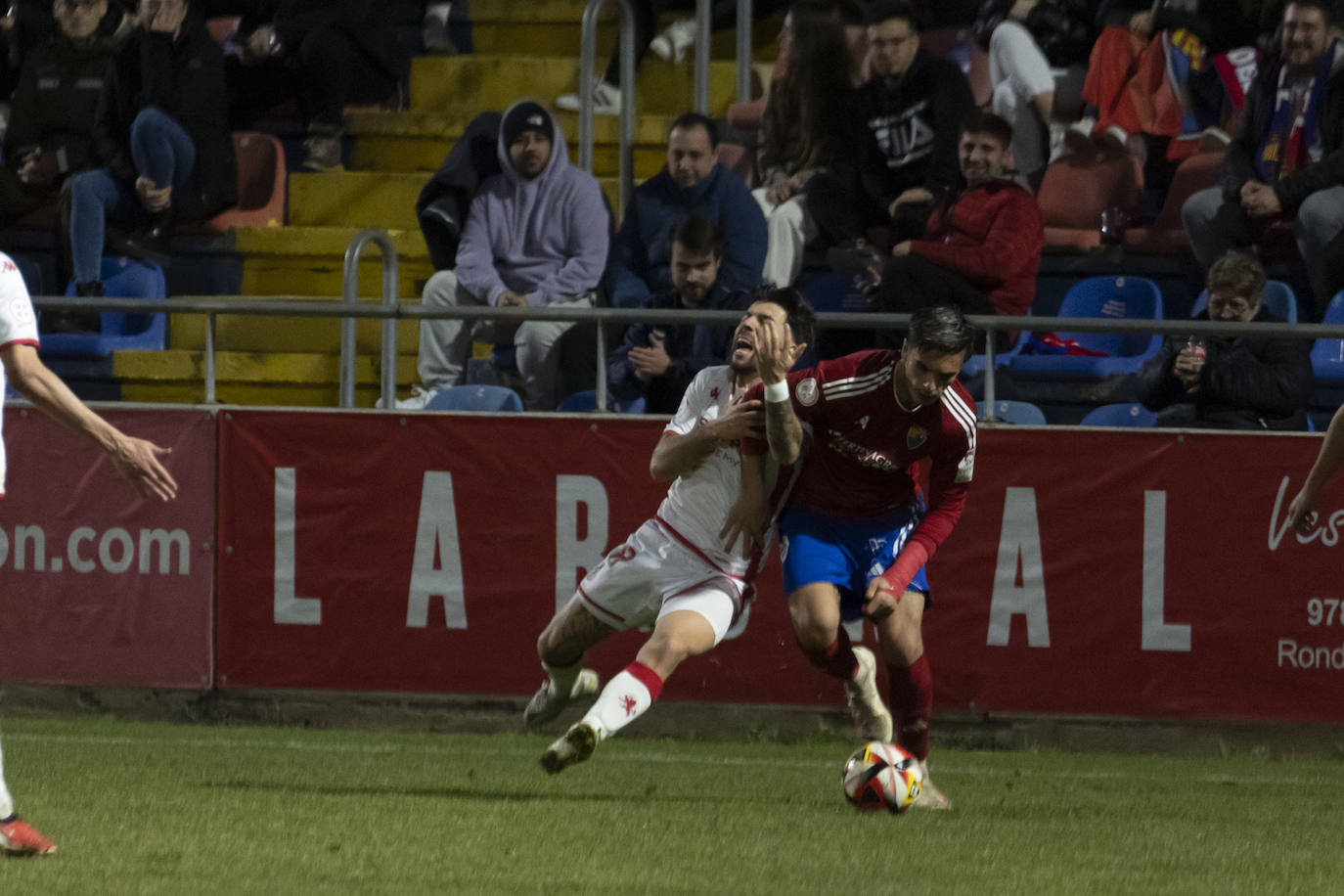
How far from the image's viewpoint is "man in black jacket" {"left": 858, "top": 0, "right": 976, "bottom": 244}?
10727mm

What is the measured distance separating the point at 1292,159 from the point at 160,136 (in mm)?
7175

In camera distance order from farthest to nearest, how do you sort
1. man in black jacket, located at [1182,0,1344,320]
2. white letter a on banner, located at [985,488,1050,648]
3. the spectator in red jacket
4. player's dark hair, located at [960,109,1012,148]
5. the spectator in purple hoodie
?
the spectator in purple hoodie, man in black jacket, located at [1182,0,1344,320], player's dark hair, located at [960,109,1012,148], the spectator in red jacket, white letter a on banner, located at [985,488,1050,648]

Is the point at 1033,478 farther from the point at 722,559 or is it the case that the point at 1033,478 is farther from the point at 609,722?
the point at 609,722

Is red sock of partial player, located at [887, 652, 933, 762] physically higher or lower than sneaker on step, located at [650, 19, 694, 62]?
lower

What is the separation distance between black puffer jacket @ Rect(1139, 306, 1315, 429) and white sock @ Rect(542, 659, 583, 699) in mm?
3302

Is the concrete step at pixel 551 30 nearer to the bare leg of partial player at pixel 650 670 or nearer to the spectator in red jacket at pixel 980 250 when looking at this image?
the spectator in red jacket at pixel 980 250

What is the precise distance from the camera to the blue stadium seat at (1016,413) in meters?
9.09

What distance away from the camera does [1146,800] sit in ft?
24.3

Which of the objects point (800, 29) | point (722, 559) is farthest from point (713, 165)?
point (722, 559)

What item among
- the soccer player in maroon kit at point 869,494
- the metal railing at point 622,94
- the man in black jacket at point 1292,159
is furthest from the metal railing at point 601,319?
the metal railing at point 622,94

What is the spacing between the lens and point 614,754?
28.6 feet

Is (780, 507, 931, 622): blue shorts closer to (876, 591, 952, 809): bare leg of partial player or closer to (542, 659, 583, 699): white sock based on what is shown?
(876, 591, 952, 809): bare leg of partial player

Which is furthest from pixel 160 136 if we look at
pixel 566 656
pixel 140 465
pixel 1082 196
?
pixel 140 465

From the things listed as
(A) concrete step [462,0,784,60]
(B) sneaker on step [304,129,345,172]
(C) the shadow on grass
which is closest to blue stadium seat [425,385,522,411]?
(C) the shadow on grass
